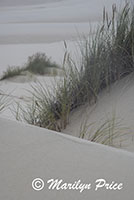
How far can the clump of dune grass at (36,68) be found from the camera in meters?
5.93

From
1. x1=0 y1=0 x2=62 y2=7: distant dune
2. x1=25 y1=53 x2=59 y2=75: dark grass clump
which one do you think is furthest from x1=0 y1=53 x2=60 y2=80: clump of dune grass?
x1=0 y1=0 x2=62 y2=7: distant dune

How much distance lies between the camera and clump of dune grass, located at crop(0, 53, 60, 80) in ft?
19.5

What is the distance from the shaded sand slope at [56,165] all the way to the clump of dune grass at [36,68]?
4776 mm

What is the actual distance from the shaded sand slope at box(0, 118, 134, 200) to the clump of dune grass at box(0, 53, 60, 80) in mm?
4776

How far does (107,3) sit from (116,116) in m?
11.1

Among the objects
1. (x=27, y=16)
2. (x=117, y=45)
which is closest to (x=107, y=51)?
Answer: (x=117, y=45)

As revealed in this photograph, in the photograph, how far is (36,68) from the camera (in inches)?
246

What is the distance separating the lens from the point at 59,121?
2.26 meters

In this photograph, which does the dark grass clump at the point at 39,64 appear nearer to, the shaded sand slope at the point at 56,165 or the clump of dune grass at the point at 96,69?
the clump of dune grass at the point at 96,69

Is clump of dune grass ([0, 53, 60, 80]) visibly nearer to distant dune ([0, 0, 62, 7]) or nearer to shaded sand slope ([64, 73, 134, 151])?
shaded sand slope ([64, 73, 134, 151])

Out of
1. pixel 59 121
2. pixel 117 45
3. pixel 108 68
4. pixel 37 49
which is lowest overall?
pixel 37 49

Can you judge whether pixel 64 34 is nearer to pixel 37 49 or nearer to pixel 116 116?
pixel 37 49

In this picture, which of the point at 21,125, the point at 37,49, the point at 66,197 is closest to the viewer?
the point at 66,197

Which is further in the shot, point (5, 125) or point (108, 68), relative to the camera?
point (108, 68)
